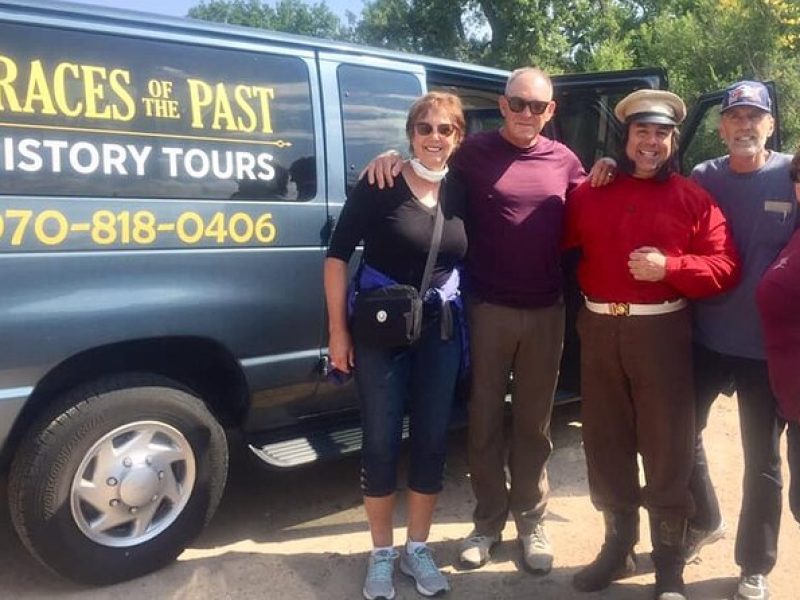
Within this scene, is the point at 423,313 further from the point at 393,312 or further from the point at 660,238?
the point at 660,238

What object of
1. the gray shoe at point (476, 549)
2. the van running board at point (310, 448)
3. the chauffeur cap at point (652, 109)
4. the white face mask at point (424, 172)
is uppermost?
the chauffeur cap at point (652, 109)

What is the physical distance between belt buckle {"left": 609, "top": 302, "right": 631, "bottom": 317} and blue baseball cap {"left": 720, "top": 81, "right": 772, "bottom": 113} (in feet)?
2.43

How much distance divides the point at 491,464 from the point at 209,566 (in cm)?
119

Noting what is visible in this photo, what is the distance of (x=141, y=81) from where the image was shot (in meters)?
2.80

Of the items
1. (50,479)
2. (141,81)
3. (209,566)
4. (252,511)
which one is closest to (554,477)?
(252,511)

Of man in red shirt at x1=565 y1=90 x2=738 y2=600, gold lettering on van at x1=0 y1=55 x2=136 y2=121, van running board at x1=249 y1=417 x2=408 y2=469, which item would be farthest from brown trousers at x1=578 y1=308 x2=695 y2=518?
gold lettering on van at x1=0 y1=55 x2=136 y2=121

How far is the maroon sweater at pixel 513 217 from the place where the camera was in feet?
9.41

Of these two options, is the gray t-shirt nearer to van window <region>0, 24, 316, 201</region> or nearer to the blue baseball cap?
the blue baseball cap

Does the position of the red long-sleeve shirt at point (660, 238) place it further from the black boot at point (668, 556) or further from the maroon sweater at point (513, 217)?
the black boot at point (668, 556)

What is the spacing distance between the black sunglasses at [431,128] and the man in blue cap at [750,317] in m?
0.92

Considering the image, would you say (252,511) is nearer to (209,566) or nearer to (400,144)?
(209,566)

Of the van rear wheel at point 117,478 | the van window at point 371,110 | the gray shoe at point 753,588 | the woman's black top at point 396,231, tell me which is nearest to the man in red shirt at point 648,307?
the gray shoe at point 753,588

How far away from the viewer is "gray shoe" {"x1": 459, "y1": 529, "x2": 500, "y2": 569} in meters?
3.13

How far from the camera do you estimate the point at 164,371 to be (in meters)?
3.06
